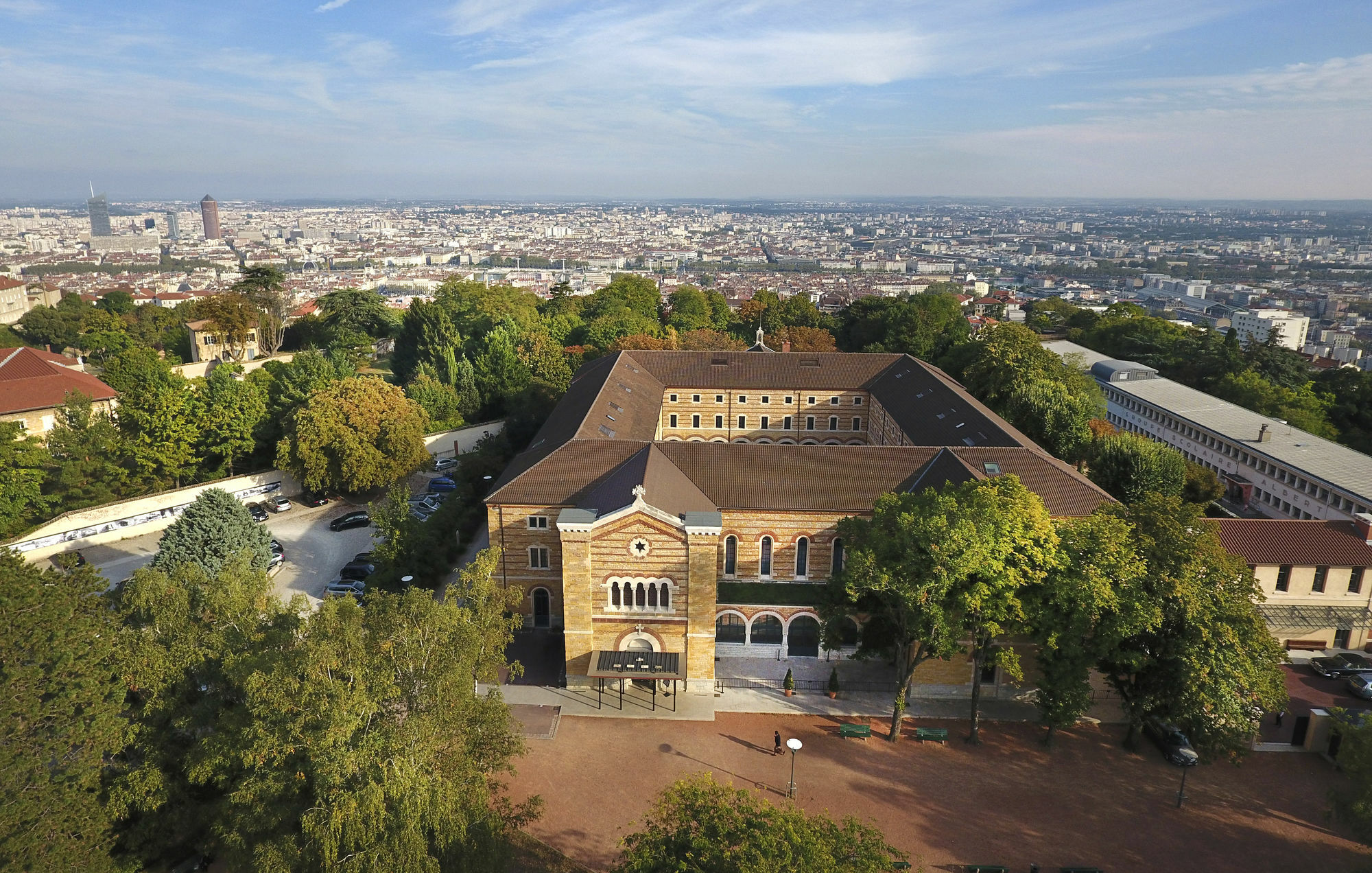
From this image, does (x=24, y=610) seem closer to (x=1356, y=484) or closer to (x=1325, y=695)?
(x=1325, y=695)

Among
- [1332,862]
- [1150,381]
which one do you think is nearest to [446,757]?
[1332,862]

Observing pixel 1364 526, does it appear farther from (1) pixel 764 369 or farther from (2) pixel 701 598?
(1) pixel 764 369

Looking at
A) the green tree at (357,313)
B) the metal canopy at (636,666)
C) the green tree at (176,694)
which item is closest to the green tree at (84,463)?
the green tree at (176,694)

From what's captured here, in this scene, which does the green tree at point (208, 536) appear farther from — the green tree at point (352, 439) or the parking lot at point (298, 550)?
the green tree at point (352, 439)

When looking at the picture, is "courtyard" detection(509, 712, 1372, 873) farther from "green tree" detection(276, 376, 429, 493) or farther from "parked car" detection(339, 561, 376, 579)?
"green tree" detection(276, 376, 429, 493)

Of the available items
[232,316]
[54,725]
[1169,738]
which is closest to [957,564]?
[1169,738]
